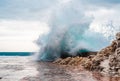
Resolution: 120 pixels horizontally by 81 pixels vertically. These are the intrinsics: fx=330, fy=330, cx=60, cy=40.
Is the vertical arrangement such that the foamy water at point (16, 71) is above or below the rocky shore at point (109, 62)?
below

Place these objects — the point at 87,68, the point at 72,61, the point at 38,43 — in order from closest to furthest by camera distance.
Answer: the point at 87,68 → the point at 72,61 → the point at 38,43

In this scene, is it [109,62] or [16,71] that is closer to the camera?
[109,62]

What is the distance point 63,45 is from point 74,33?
5.60 meters

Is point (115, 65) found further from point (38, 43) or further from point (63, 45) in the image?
point (38, 43)

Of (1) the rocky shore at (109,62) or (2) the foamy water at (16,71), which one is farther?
(1) the rocky shore at (109,62)

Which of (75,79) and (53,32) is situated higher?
(53,32)

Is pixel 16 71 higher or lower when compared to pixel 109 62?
lower

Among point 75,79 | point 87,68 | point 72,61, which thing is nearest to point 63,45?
point 72,61

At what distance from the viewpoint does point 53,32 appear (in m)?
101

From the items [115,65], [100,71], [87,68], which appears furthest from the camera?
[87,68]

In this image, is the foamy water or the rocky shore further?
the rocky shore

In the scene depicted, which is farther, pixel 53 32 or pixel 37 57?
pixel 37 57

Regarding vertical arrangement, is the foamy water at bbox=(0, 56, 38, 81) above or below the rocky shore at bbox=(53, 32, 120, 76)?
below

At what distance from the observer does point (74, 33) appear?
104 meters
